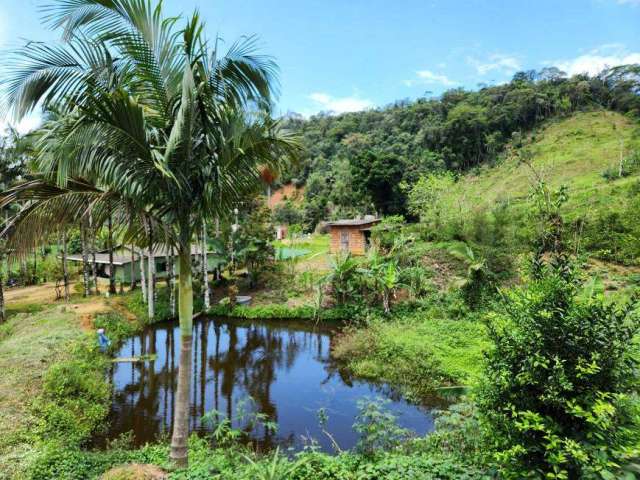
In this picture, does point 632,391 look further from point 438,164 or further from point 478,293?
point 438,164

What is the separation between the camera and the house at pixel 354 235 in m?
23.1

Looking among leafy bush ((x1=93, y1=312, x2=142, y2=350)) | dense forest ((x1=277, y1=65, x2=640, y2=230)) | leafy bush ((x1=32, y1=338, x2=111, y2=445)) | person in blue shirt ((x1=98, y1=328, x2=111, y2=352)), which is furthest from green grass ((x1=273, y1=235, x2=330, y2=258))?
leafy bush ((x1=32, y1=338, x2=111, y2=445))

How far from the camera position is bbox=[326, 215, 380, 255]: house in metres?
23.1

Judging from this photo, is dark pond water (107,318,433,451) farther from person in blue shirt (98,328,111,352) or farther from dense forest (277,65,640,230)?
dense forest (277,65,640,230)

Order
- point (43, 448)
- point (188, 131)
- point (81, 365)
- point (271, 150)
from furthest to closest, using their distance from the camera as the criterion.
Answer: point (81, 365)
point (43, 448)
point (271, 150)
point (188, 131)

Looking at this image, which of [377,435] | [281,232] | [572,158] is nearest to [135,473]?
[377,435]

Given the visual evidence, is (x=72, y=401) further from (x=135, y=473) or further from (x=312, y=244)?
(x=312, y=244)

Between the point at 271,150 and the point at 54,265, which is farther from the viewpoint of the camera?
the point at 54,265

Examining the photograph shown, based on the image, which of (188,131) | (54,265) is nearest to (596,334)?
(188,131)

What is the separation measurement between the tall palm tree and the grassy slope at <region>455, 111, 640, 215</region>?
1922 centimetres

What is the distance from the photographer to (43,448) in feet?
18.5

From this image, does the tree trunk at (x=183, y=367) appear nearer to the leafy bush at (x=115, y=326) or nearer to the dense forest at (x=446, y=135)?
the leafy bush at (x=115, y=326)

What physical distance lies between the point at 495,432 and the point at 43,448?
619 cm

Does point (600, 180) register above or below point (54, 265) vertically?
above
